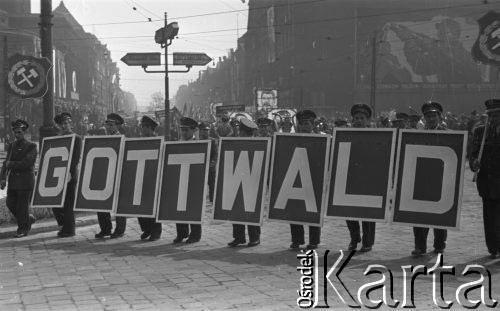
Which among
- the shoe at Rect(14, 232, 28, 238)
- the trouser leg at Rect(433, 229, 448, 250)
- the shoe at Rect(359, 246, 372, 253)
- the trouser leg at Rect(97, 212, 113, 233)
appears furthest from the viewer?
the shoe at Rect(14, 232, 28, 238)

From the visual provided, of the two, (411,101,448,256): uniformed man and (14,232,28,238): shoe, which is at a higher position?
(411,101,448,256): uniformed man

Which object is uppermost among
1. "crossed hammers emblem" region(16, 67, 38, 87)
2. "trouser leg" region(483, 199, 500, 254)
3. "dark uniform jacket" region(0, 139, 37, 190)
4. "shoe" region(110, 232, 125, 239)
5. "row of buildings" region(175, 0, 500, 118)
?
"row of buildings" region(175, 0, 500, 118)

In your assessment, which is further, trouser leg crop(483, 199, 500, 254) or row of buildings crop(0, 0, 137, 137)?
row of buildings crop(0, 0, 137, 137)

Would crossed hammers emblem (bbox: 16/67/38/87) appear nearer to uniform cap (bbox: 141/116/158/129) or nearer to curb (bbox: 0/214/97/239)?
curb (bbox: 0/214/97/239)

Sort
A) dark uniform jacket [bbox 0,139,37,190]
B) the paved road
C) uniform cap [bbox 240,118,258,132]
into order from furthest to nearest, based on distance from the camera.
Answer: dark uniform jacket [bbox 0,139,37,190] < uniform cap [bbox 240,118,258,132] < the paved road

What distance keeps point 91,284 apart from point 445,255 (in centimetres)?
385

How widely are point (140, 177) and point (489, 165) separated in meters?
4.33

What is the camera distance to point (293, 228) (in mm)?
8195

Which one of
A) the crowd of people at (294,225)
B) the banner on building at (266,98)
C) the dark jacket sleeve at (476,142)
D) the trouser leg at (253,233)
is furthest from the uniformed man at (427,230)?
the banner on building at (266,98)

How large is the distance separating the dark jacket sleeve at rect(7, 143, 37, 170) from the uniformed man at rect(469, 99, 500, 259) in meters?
5.90

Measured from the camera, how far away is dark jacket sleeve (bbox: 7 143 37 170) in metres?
9.48

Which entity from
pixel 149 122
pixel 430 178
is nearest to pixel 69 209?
pixel 149 122

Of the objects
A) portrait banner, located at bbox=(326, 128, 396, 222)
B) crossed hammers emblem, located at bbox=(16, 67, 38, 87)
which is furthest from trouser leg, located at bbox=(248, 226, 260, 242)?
crossed hammers emblem, located at bbox=(16, 67, 38, 87)

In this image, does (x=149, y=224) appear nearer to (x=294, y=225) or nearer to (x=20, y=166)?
(x=20, y=166)
